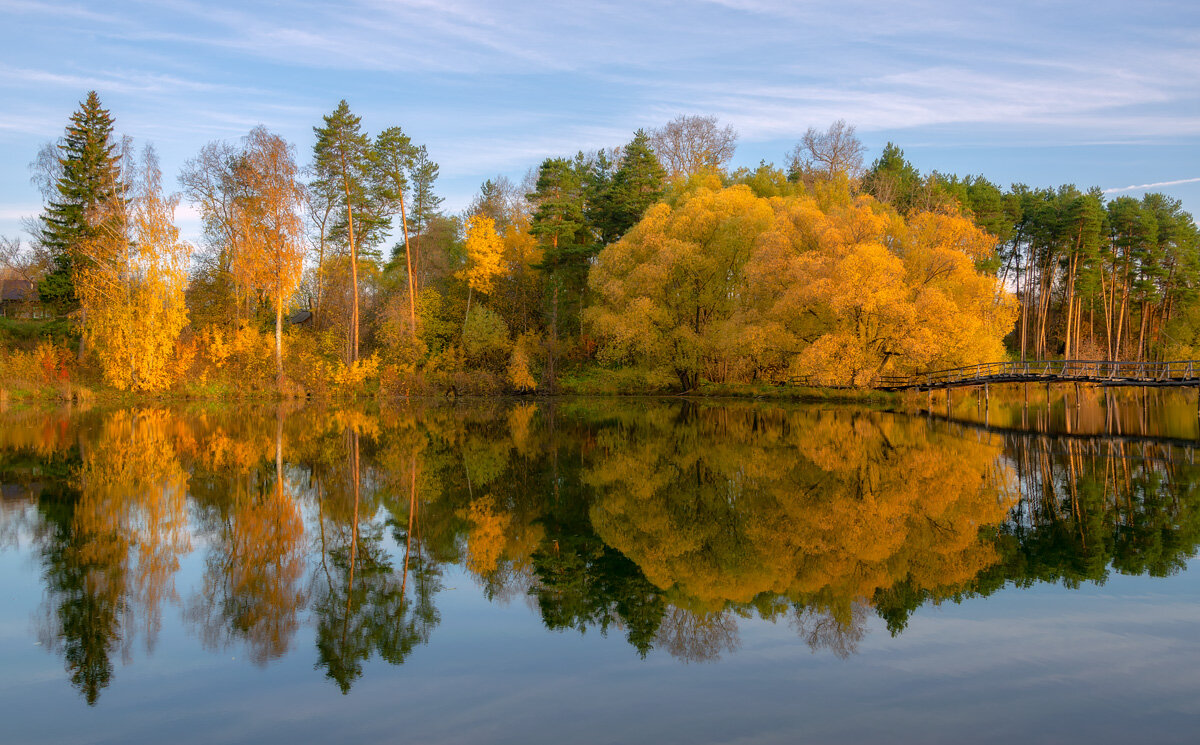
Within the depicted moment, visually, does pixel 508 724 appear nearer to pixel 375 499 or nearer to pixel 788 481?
pixel 375 499

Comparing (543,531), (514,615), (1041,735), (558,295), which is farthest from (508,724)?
(558,295)

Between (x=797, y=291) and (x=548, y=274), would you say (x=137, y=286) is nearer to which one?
(x=548, y=274)

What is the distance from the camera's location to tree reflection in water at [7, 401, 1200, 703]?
8758mm

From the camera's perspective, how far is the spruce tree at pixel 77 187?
38.7 m

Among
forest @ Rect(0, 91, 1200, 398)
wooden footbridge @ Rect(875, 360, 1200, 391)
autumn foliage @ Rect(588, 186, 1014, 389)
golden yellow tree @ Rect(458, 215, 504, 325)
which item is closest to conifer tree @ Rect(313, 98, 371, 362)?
forest @ Rect(0, 91, 1200, 398)

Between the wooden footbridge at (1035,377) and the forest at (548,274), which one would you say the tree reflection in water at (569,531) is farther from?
the forest at (548,274)

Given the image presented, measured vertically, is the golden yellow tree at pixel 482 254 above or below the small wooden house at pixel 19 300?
above

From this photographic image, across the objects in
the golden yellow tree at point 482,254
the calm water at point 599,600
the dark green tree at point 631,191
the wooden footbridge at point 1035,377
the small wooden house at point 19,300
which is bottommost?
the calm water at point 599,600

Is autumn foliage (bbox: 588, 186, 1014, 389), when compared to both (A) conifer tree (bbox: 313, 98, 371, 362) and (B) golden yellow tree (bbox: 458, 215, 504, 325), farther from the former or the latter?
(A) conifer tree (bbox: 313, 98, 371, 362)

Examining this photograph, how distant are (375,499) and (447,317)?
33.9 m

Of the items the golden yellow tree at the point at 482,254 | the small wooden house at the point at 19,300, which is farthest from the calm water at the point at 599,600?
the small wooden house at the point at 19,300

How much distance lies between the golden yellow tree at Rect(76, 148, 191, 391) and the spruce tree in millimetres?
3744

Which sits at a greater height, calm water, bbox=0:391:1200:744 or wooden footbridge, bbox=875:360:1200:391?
wooden footbridge, bbox=875:360:1200:391

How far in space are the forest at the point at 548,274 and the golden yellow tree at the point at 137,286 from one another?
3.9 inches
